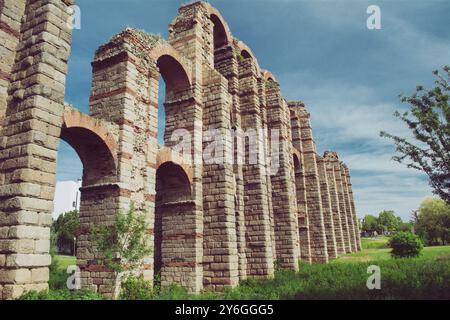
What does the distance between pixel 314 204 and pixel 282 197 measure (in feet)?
24.0

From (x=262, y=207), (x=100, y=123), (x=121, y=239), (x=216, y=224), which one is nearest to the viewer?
(x=121, y=239)

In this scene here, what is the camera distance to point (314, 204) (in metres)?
25.2

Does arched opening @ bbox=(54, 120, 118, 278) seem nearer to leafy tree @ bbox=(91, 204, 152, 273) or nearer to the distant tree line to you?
leafy tree @ bbox=(91, 204, 152, 273)

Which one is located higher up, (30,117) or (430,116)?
(430,116)

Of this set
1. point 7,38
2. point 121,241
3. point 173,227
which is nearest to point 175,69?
point 173,227

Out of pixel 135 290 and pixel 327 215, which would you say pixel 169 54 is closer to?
pixel 135 290

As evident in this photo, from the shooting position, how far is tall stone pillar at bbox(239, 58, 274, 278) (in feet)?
50.4

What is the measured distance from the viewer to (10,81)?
7.66 meters

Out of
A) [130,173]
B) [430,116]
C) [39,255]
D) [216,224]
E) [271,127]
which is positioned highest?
[271,127]

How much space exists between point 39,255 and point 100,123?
179 inches

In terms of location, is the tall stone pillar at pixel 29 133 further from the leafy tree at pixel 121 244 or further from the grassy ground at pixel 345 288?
the leafy tree at pixel 121 244
